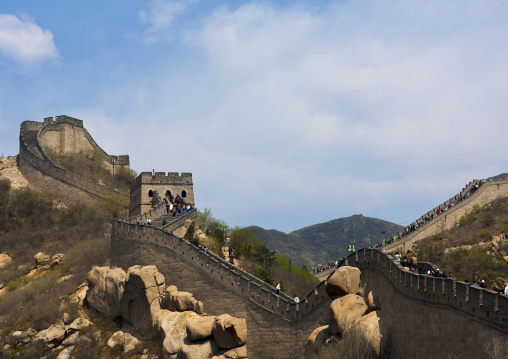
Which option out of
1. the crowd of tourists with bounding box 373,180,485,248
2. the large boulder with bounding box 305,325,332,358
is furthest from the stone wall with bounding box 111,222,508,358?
the crowd of tourists with bounding box 373,180,485,248

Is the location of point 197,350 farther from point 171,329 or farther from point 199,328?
point 171,329

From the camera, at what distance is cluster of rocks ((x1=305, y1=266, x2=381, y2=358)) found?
84.2 ft

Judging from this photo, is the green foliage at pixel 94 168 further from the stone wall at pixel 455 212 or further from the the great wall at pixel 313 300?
the stone wall at pixel 455 212

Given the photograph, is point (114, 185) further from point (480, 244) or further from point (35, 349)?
point (480, 244)

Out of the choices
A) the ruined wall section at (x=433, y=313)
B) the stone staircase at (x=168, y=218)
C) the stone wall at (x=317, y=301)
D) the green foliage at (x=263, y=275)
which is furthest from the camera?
the stone staircase at (x=168, y=218)

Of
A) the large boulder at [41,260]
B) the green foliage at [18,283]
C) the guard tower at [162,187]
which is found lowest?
the green foliage at [18,283]

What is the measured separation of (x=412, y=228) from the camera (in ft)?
187

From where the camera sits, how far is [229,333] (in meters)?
32.9

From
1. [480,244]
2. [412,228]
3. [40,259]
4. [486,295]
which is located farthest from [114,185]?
[486,295]

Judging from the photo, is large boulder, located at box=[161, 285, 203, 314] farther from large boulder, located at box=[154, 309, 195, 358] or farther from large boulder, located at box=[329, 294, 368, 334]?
large boulder, located at box=[329, 294, 368, 334]

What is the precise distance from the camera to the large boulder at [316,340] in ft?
93.6

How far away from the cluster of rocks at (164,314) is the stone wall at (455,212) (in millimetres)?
25686

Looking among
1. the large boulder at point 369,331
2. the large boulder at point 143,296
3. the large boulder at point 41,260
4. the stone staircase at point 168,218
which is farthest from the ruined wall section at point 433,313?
the large boulder at point 41,260

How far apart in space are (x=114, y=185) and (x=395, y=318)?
49828 mm
